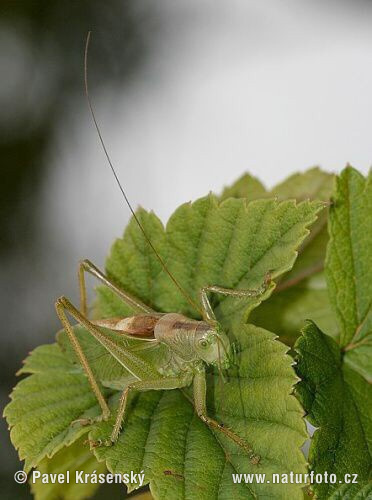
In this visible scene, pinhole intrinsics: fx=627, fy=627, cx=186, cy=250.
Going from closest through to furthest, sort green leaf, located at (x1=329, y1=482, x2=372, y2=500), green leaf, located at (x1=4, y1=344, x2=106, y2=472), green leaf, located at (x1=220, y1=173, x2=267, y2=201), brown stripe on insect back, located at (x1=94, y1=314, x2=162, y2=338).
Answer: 1. green leaf, located at (x1=329, y1=482, x2=372, y2=500)
2. green leaf, located at (x1=4, y1=344, x2=106, y2=472)
3. brown stripe on insect back, located at (x1=94, y1=314, x2=162, y2=338)
4. green leaf, located at (x1=220, y1=173, x2=267, y2=201)

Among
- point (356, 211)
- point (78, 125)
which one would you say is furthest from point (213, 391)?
point (78, 125)

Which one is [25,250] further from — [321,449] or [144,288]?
[321,449]

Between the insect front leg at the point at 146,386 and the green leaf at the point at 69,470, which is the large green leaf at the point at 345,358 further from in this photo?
the green leaf at the point at 69,470

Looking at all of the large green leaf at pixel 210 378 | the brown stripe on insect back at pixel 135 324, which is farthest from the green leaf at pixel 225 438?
the brown stripe on insect back at pixel 135 324

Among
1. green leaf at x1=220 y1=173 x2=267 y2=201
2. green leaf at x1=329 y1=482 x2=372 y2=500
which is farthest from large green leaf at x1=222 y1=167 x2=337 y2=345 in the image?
green leaf at x1=329 y1=482 x2=372 y2=500

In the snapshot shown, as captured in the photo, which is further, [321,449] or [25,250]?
[25,250]

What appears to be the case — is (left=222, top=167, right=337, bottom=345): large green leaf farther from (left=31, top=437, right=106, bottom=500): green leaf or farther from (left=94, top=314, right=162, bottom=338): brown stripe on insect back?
(left=31, top=437, right=106, bottom=500): green leaf
